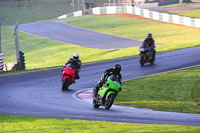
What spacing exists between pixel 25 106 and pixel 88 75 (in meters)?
8.75

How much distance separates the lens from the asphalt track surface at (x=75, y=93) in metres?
10.8

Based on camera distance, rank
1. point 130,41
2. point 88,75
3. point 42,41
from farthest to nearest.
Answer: point 42,41 → point 130,41 → point 88,75

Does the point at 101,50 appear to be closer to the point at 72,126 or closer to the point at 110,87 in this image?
the point at 110,87

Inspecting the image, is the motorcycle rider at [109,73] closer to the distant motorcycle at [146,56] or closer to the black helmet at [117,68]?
the black helmet at [117,68]

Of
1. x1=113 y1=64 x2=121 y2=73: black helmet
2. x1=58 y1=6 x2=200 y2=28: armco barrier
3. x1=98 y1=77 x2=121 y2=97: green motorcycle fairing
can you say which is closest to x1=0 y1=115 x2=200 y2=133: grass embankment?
x1=98 y1=77 x2=121 y2=97: green motorcycle fairing

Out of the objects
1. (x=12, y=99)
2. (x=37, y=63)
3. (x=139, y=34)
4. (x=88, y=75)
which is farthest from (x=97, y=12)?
(x=12, y=99)

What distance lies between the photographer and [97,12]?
243ft

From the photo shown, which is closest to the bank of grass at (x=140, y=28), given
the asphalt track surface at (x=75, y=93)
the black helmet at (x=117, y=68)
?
the asphalt track surface at (x=75, y=93)

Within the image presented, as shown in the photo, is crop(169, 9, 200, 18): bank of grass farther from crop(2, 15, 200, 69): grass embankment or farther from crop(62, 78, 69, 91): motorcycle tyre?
crop(62, 78, 69, 91): motorcycle tyre

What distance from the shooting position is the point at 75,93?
53.5 feet

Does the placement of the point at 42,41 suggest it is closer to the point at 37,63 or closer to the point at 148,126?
the point at 37,63

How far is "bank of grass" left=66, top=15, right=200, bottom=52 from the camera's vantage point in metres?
43.8

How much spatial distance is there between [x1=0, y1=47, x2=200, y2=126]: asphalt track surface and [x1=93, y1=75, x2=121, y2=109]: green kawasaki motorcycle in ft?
0.81

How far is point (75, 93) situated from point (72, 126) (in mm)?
7154
